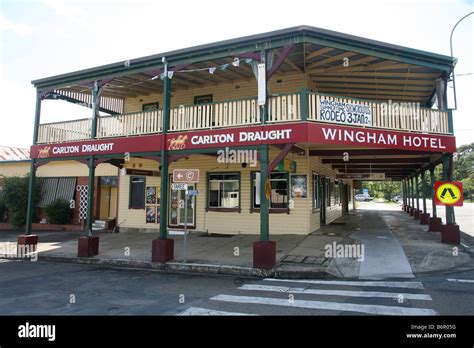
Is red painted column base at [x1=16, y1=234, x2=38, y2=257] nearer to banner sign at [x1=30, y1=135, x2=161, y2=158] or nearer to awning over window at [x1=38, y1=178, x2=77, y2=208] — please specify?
banner sign at [x1=30, y1=135, x2=161, y2=158]

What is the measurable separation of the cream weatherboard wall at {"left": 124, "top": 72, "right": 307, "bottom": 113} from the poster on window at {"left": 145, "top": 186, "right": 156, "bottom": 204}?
13.2 ft

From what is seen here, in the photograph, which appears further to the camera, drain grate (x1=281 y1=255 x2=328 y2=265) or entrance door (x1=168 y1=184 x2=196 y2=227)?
entrance door (x1=168 y1=184 x2=196 y2=227)

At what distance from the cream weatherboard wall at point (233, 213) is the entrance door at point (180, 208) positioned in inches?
11.5

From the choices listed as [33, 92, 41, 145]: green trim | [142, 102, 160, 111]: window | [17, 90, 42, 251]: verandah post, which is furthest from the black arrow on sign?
[33, 92, 41, 145]: green trim

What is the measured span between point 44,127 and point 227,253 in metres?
9.26

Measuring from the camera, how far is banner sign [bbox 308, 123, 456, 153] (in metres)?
9.61

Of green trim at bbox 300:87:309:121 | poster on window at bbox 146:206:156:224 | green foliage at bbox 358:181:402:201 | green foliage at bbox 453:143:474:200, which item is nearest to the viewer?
green trim at bbox 300:87:309:121

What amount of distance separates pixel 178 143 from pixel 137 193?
7111mm

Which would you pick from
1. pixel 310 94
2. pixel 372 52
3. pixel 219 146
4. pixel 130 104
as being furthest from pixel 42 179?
pixel 372 52

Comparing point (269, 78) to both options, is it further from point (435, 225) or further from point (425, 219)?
point (425, 219)

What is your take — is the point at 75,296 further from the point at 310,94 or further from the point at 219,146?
the point at 310,94

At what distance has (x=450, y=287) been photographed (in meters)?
7.08

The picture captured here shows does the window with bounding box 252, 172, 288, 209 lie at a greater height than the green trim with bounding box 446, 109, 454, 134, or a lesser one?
lesser

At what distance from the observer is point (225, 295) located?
6949 millimetres
